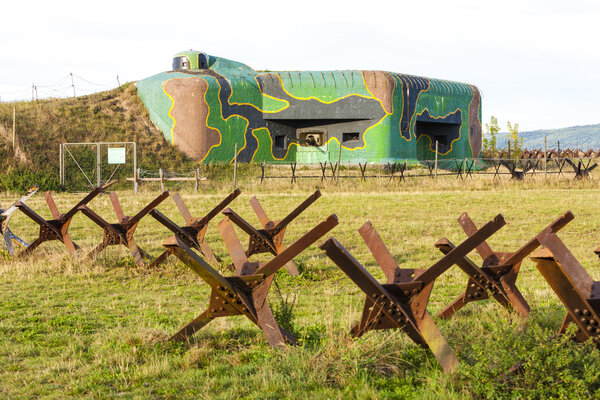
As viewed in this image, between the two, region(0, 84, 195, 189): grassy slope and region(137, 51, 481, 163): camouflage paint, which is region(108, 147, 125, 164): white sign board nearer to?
region(0, 84, 195, 189): grassy slope

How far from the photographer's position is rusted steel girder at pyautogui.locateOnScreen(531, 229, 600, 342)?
353cm

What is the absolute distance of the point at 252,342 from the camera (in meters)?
5.24

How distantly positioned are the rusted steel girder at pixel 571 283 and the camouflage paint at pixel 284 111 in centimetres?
2972

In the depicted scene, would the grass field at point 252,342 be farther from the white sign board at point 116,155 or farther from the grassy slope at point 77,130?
the grassy slope at point 77,130

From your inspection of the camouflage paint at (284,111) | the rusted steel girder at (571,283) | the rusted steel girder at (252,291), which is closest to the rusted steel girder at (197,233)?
the rusted steel girder at (252,291)

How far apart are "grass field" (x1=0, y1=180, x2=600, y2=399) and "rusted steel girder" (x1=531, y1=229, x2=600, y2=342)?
15 cm

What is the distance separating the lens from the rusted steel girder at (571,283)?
11.6 feet

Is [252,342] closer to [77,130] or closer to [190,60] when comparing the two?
[77,130]

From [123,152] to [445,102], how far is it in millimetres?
19558

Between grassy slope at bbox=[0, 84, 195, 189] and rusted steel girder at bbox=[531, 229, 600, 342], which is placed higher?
grassy slope at bbox=[0, 84, 195, 189]

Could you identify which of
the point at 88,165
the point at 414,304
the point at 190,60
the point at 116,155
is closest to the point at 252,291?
the point at 414,304

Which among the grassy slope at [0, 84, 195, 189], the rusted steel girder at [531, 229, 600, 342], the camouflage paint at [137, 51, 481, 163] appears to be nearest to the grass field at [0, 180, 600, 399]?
the rusted steel girder at [531, 229, 600, 342]

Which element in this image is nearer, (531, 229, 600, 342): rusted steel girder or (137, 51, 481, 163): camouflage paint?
→ (531, 229, 600, 342): rusted steel girder

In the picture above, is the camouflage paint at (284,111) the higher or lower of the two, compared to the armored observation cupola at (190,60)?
lower
